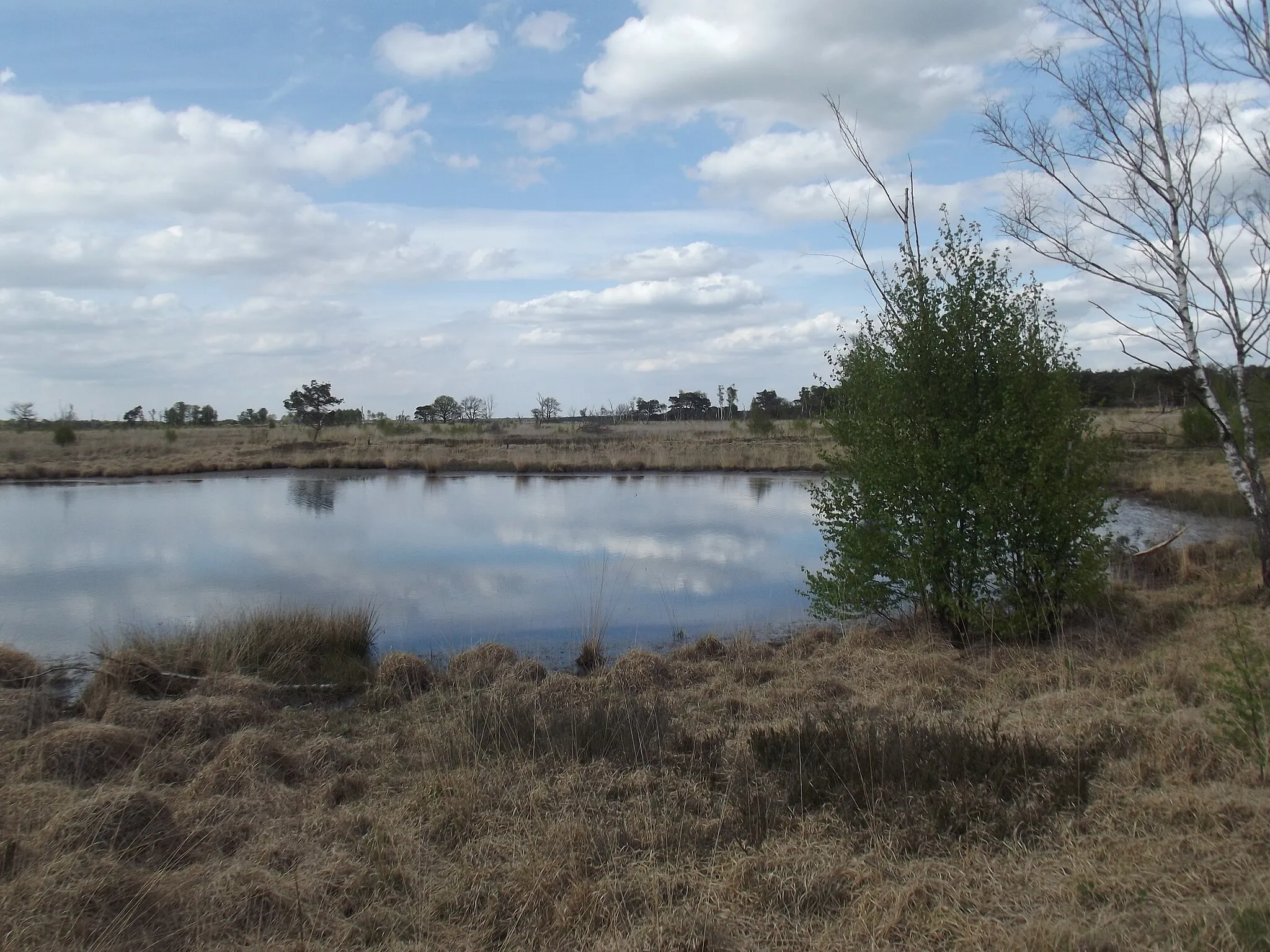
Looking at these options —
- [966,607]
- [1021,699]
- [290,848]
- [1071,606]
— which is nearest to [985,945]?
[290,848]

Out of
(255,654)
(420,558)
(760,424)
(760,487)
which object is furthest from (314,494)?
(760,424)

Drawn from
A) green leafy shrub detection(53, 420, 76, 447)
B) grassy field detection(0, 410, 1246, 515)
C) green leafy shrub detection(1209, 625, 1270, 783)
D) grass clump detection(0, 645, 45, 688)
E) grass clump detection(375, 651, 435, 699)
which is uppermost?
green leafy shrub detection(53, 420, 76, 447)

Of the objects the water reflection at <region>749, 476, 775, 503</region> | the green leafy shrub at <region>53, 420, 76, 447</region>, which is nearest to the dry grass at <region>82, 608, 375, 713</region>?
the water reflection at <region>749, 476, 775, 503</region>

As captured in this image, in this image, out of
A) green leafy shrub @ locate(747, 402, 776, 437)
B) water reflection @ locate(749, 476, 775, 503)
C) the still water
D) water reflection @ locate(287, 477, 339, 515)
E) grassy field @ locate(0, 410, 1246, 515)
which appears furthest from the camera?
green leafy shrub @ locate(747, 402, 776, 437)

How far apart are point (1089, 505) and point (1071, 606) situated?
122 centimetres

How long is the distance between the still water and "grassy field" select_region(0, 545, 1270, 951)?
150 inches

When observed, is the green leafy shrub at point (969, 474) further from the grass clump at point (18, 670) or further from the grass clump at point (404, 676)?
the grass clump at point (18, 670)

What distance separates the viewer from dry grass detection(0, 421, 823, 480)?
3619cm

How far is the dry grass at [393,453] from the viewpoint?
36.2m

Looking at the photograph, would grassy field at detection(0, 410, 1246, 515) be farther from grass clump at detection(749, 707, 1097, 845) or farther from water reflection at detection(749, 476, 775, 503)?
grass clump at detection(749, 707, 1097, 845)

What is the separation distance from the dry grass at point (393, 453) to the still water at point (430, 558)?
7.25 metres

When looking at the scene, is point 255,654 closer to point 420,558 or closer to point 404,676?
point 404,676

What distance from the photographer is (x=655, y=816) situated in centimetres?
482

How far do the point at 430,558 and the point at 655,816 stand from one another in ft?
41.5
